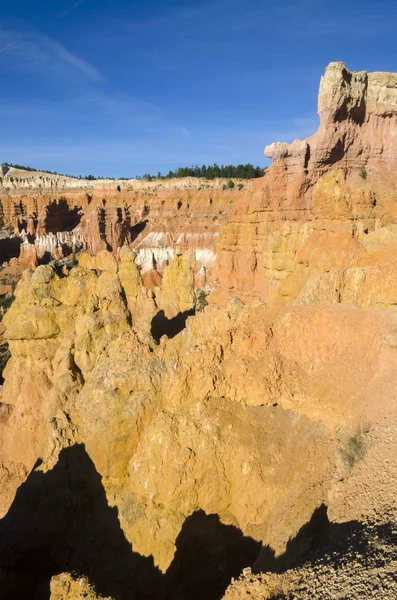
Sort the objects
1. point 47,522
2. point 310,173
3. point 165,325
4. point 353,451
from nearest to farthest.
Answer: point 353,451
point 47,522
point 165,325
point 310,173

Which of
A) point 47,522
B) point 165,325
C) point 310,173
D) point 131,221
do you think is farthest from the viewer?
point 131,221

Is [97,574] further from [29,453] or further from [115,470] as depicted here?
[29,453]

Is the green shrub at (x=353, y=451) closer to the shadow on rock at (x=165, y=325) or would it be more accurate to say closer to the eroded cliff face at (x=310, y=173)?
the eroded cliff face at (x=310, y=173)

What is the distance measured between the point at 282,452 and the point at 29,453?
389 inches

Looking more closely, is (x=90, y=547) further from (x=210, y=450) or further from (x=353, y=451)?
(x=353, y=451)

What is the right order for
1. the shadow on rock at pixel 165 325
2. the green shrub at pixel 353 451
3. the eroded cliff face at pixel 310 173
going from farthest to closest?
1. the eroded cliff face at pixel 310 173
2. the shadow on rock at pixel 165 325
3. the green shrub at pixel 353 451

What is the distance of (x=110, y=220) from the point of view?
251ft

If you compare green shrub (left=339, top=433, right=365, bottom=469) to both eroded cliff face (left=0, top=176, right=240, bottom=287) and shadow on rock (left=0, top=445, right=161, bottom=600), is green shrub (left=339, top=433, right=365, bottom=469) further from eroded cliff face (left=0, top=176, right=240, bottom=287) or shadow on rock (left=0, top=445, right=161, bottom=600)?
eroded cliff face (left=0, top=176, right=240, bottom=287)

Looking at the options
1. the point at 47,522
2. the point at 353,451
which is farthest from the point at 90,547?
the point at 353,451

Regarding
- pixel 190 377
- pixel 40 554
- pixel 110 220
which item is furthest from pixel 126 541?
pixel 110 220

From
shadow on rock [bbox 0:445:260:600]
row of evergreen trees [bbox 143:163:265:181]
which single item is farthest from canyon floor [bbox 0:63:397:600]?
row of evergreen trees [bbox 143:163:265:181]

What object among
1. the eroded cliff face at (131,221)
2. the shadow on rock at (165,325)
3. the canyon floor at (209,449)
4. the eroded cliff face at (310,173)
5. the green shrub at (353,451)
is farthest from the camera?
the eroded cliff face at (131,221)

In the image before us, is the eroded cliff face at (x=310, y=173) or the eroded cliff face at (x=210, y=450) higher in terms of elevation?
the eroded cliff face at (x=310, y=173)

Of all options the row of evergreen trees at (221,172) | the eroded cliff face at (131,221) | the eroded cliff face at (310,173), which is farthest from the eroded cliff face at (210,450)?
the row of evergreen trees at (221,172)
